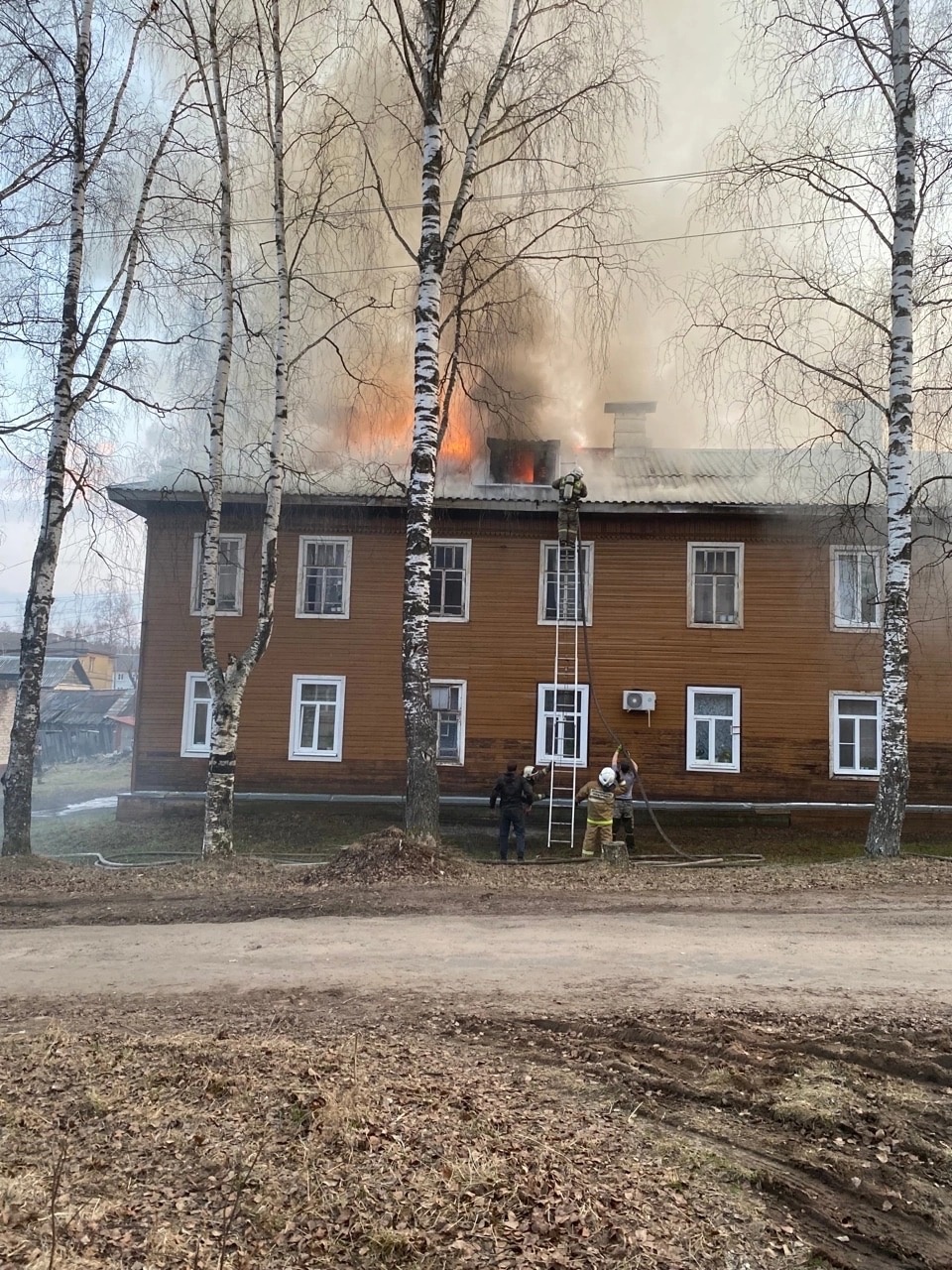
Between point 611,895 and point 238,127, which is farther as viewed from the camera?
point 238,127

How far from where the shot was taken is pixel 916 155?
11.1 m

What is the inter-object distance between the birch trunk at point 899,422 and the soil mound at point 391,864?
5483 mm

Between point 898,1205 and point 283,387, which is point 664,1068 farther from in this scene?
A: point 283,387

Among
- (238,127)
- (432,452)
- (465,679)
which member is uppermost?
(238,127)

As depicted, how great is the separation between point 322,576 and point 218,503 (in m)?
5.83

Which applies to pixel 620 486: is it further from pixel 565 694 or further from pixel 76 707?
pixel 76 707

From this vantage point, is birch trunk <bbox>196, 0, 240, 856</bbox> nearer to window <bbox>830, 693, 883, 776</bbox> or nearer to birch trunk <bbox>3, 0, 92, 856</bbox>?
birch trunk <bbox>3, 0, 92, 856</bbox>

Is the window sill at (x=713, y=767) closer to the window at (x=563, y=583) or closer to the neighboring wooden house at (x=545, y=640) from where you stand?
the neighboring wooden house at (x=545, y=640)

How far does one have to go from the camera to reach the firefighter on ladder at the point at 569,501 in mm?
15438

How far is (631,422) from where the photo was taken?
70.7 ft

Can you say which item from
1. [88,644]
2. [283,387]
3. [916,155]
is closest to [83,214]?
[283,387]

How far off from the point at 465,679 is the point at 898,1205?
14.4 meters

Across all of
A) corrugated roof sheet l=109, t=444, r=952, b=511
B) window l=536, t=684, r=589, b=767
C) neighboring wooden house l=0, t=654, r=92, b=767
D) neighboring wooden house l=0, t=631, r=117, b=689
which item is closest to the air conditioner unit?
window l=536, t=684, r=589, b=767

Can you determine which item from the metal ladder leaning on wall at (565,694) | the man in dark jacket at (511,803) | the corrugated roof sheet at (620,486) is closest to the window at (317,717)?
the corrugated roof sheet at (620,486)
